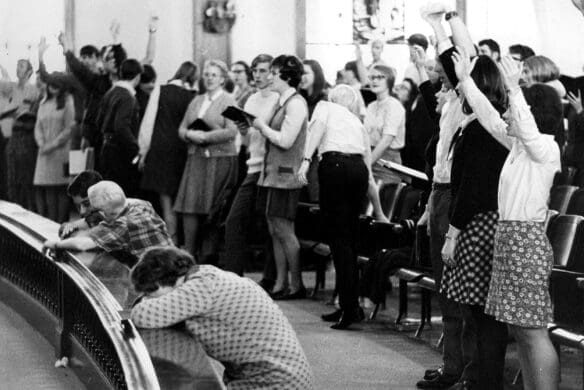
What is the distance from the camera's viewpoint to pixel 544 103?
26.7 ft

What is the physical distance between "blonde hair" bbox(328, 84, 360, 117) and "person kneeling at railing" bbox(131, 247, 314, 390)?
3.72 meters

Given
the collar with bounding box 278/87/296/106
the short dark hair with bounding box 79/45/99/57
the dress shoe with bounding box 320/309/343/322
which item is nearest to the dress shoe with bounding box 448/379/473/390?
the dress shoe with bounding box 320/309/343/322

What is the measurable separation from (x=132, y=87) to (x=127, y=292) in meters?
5.27

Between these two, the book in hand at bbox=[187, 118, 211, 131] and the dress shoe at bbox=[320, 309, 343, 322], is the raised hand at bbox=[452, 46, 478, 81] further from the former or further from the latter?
the book in hand at bbox=[187, 118, 211, 131]

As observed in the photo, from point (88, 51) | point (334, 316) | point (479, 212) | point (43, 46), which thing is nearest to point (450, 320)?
point (479, 212)

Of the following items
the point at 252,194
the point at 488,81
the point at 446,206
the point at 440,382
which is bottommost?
the point at 440,382

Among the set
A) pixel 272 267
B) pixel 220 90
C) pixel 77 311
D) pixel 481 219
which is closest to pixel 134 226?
pixel 77 311

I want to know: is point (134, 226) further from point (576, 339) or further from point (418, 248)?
point (576, 339)

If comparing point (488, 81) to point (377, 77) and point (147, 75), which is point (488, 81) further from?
point (147, 75)

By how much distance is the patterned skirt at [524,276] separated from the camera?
4.83 m

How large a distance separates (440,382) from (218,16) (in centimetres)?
927

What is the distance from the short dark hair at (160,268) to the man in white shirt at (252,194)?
4.65 m

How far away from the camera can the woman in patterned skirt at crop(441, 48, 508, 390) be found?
5.23 m

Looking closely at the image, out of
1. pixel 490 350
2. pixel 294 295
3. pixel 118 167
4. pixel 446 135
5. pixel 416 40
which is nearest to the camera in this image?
pixel 490 350
